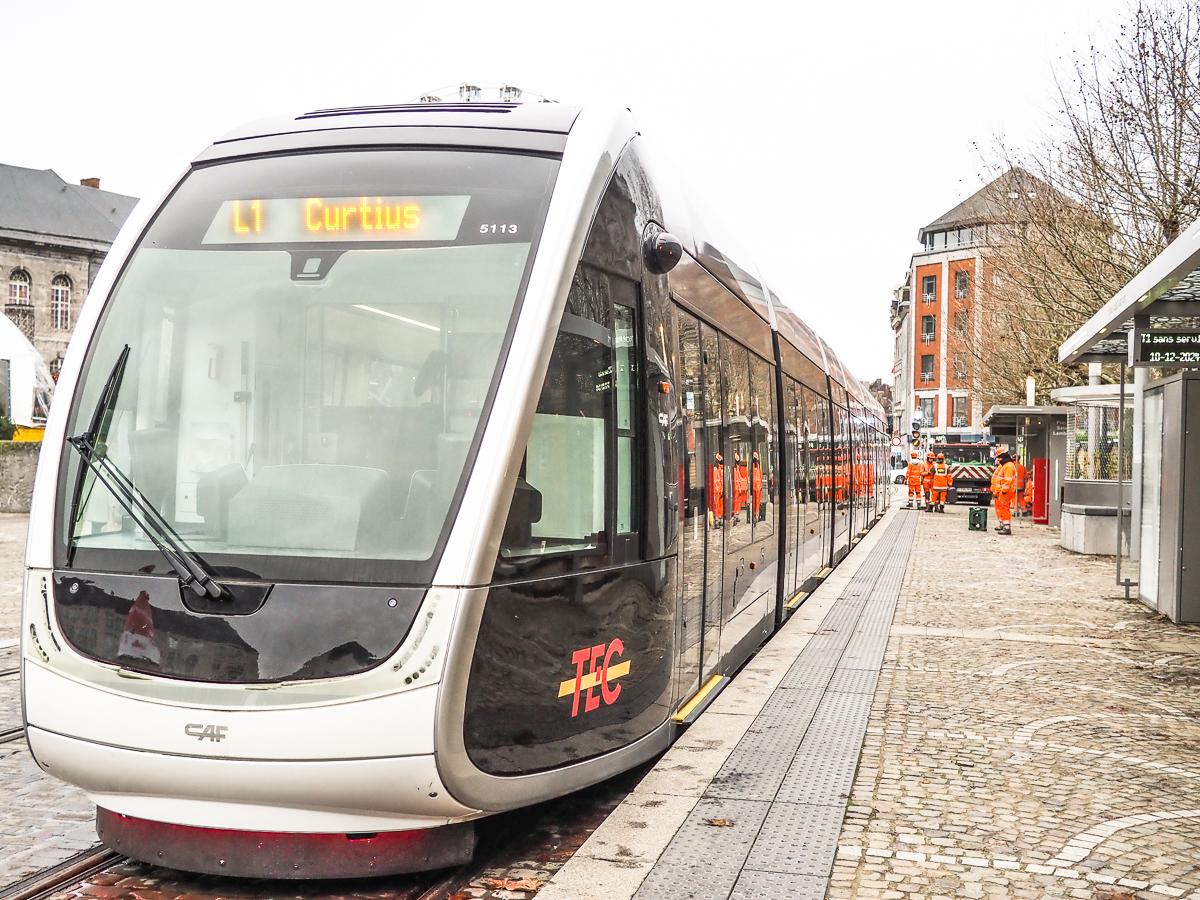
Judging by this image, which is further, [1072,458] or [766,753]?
[1072,458]

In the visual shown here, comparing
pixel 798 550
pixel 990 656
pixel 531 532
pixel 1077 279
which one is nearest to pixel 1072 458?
pixel 1077 279

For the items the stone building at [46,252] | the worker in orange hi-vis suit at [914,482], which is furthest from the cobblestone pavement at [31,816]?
the stone building at [46,252]

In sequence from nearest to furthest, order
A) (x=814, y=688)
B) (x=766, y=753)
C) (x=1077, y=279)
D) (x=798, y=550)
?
(x=766, y=753) → (x=814, y=688) → (x=798, y=550) → (x=1077, y=279)

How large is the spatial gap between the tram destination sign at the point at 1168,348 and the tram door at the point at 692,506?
726 centimetres

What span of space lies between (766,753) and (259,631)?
3.22 m

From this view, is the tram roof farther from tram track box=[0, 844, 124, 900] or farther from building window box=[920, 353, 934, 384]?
building window box=[920, 353, 934, 384]

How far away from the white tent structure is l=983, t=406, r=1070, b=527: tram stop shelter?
33484mm

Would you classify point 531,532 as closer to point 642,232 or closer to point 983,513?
point 642,232

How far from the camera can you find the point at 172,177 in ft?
19.2

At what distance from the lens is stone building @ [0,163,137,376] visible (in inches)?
2953

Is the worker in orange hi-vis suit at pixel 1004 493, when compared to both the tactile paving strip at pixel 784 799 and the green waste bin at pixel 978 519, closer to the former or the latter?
the green waste bin at pixel 978 519

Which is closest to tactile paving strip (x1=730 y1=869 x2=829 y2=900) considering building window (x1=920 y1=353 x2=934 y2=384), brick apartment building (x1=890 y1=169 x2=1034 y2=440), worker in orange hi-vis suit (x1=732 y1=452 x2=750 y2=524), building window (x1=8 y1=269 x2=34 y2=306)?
worker in orange hi-vis suit (x1=732 y1=452 x2=750 y2=524)

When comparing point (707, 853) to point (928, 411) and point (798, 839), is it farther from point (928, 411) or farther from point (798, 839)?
point (928, 411)

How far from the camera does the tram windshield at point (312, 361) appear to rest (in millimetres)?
4961
